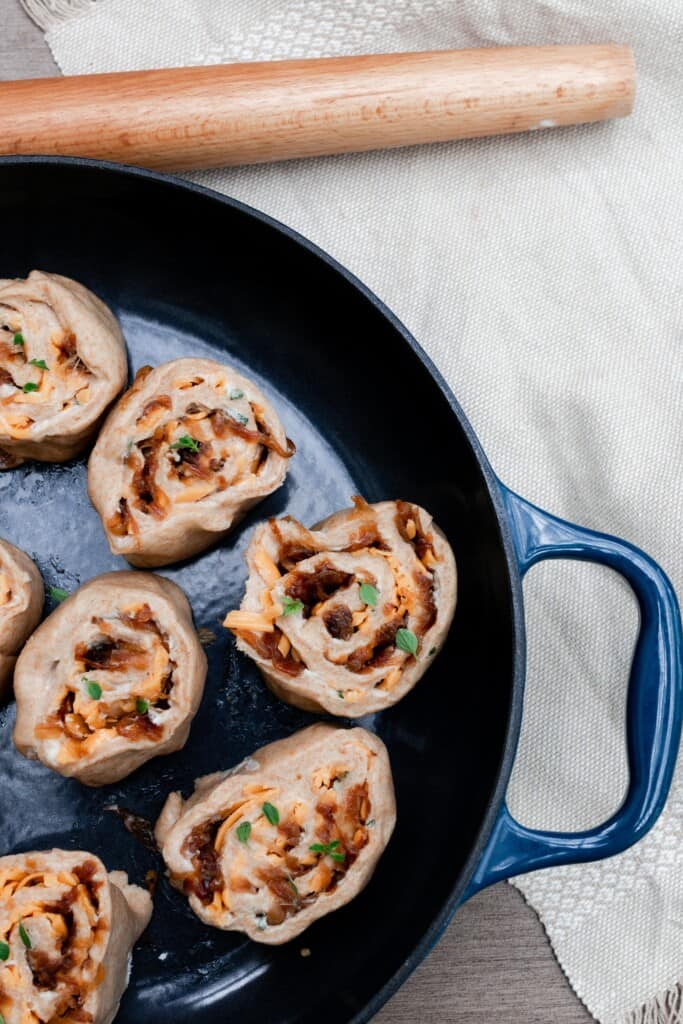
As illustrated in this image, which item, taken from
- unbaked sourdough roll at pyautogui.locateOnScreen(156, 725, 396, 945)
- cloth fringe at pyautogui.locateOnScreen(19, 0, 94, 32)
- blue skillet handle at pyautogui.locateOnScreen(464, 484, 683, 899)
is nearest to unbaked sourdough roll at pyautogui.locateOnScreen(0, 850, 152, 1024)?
unbaked sourdough roll at pyautogui.locateOnScreen(156, 725, 396, 945)

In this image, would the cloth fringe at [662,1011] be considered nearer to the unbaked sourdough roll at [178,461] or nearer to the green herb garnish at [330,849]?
the green herb garnish at [330,849]

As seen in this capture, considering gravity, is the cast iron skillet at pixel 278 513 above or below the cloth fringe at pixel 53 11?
below

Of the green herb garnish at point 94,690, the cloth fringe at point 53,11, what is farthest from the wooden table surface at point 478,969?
the green herb garnish at point 94,690

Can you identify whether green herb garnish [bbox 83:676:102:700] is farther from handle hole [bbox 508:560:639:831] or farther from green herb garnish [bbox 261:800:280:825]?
handle hole [bbox 508:560:639:831]

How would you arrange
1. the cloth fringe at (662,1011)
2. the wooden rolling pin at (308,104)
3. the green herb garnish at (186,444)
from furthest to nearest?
the cloth fringe at (662,1011)
the wooden rolling pin at (308,104)
the green herb garnish at (186,444)

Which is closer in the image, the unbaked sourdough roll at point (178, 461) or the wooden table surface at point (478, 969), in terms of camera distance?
the unbaked sourdough roll at point (178, 461)

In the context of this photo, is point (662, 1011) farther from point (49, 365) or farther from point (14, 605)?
point (49, 365)

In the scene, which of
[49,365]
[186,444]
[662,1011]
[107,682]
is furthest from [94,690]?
[662,1011]
